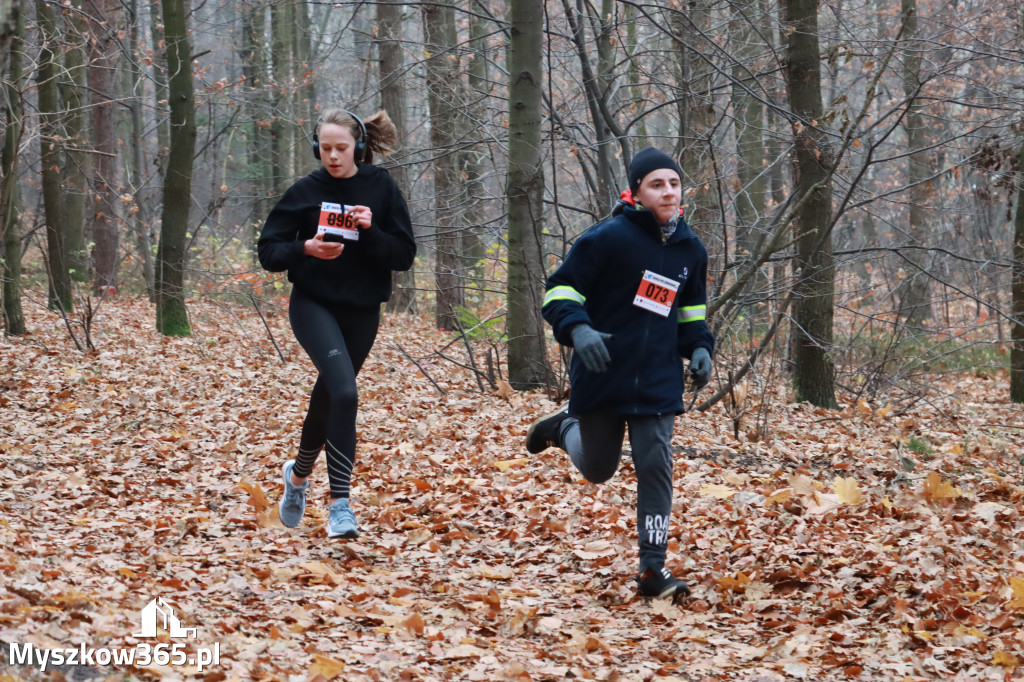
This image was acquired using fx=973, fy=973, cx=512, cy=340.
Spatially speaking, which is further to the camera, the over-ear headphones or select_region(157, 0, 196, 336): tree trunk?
select_region(157, 0, 196, 336): tree trunk

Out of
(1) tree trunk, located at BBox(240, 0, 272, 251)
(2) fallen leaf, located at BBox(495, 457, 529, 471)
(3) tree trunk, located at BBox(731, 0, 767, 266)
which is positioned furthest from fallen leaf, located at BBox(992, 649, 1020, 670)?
(1) tree trunk, located at BBox(240, 0, 272, 251)

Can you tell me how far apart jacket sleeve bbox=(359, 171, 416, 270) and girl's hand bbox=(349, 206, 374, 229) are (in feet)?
0.20

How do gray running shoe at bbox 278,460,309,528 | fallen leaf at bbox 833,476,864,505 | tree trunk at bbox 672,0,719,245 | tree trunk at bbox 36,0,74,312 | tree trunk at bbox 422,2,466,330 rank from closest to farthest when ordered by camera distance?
gray running shoe at bbox 278,460,309,528, fallen leaf at bbox 833,476,864,505, tree trunk at bbox 672,0,719,245, tree trunk at bbox 422,2,466,330, tree trunk at bbox 36,0,74,312

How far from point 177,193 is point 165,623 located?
425 inches

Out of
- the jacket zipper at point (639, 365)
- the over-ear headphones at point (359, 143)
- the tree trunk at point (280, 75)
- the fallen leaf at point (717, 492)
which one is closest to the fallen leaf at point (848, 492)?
the fallen leaf at point (717, 492)

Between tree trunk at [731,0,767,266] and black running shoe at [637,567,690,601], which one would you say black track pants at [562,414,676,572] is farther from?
tree trunk at [731,0,767,266]

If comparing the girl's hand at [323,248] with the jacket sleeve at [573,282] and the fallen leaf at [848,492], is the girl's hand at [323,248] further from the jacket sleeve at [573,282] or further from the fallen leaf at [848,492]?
the fallen leaf at [848,492]

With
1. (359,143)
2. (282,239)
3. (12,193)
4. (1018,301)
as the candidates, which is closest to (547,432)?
(282,239)

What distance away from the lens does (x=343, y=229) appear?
530 centimetres

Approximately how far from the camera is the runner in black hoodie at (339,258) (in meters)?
5.23

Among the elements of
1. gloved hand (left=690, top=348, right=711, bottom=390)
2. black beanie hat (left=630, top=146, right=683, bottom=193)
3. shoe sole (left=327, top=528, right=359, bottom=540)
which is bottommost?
shoe sole (left=327, top=528, right=359, bottom=540)

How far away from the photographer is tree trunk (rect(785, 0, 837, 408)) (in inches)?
366

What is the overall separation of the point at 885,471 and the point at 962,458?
4.15 ft

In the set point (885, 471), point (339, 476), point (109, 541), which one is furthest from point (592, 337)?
point (885, 471)
